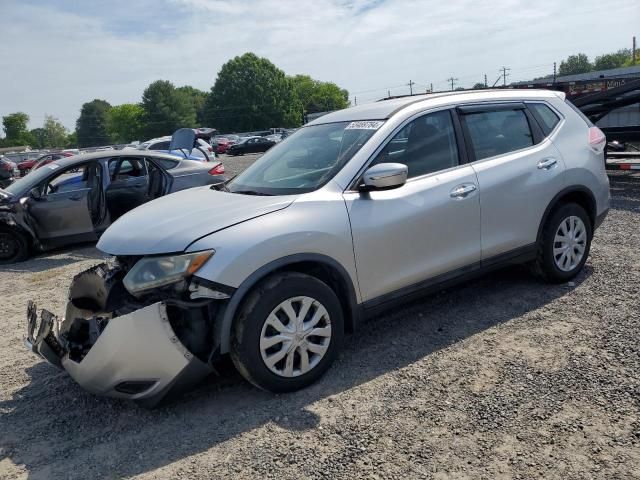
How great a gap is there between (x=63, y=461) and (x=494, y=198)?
11.2ft

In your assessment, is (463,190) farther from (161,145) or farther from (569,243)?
(161,145)

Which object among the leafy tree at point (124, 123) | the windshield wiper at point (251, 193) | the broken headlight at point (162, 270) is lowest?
the broken headlight at point (162, 270)

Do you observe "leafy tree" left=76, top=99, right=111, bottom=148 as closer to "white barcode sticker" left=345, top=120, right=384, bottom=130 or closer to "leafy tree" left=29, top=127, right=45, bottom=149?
"leafy tree" left=29, top=127, right=45, bottom=149

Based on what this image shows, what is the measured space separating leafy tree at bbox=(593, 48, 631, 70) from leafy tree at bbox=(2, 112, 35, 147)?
→ 403 ft

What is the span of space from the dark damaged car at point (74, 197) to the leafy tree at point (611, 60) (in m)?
124

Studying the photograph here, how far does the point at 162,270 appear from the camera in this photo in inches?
122

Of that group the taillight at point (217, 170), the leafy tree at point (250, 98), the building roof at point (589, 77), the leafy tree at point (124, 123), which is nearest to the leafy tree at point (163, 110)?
the leafy tree at point (250, 98)

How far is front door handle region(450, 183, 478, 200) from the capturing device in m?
3.99

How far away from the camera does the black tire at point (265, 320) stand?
10.2 ft

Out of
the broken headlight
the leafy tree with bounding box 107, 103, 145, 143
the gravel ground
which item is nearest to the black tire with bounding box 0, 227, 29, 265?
the gravel ground

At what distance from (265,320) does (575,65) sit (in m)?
131

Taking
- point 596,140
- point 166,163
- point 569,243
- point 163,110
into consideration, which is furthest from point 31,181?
point 163,110

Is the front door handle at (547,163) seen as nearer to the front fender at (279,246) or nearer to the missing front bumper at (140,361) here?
the front fender at (279,246)

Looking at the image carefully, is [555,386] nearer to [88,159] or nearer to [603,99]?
[88,159]
